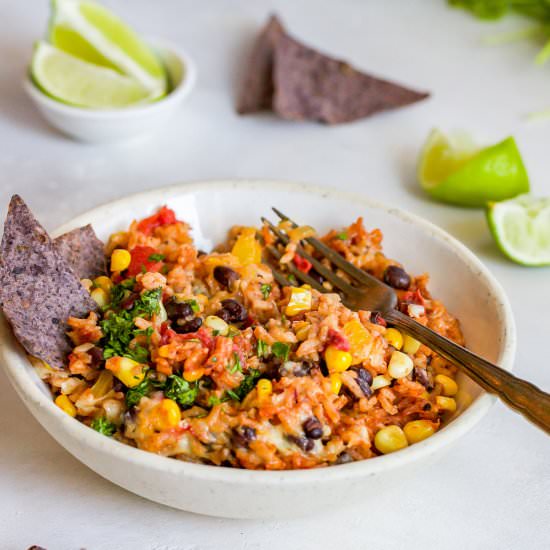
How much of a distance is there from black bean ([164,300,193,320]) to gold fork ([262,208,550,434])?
1.94ft

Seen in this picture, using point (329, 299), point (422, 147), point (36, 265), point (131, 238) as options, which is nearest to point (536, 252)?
point (422, 147)

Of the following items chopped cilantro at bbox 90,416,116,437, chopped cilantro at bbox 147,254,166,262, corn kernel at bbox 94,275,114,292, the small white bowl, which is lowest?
the small white bowl

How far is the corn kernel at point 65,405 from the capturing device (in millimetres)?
3013

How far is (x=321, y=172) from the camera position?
559 centimetres

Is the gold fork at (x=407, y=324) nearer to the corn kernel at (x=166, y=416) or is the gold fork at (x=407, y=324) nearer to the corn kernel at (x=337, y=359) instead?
the corn kernel at (x=337, y=359)

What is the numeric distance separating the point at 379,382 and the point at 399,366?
0.32 ft

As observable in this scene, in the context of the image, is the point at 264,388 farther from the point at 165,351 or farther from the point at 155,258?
the point at 155,258

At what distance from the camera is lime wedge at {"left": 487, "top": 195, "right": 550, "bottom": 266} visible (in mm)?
4723

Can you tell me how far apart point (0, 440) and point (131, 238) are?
3.29 feet

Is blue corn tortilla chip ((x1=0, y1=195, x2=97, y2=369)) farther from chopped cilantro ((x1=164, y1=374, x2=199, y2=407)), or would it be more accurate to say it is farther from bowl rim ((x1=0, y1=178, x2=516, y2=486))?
chopped cilantro ((x1=164, y1=374, x2=199, y2=407))

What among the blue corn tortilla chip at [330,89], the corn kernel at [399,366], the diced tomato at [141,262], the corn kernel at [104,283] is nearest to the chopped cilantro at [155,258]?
the diced tomato at [141,262]

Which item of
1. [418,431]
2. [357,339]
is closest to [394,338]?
[357,339]

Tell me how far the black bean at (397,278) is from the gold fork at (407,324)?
0.07 meters

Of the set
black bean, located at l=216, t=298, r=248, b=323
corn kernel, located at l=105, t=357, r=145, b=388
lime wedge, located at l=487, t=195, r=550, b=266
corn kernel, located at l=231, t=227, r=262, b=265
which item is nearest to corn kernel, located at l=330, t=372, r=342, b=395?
black bean, located at l=216, t=298, r=248, b=323
